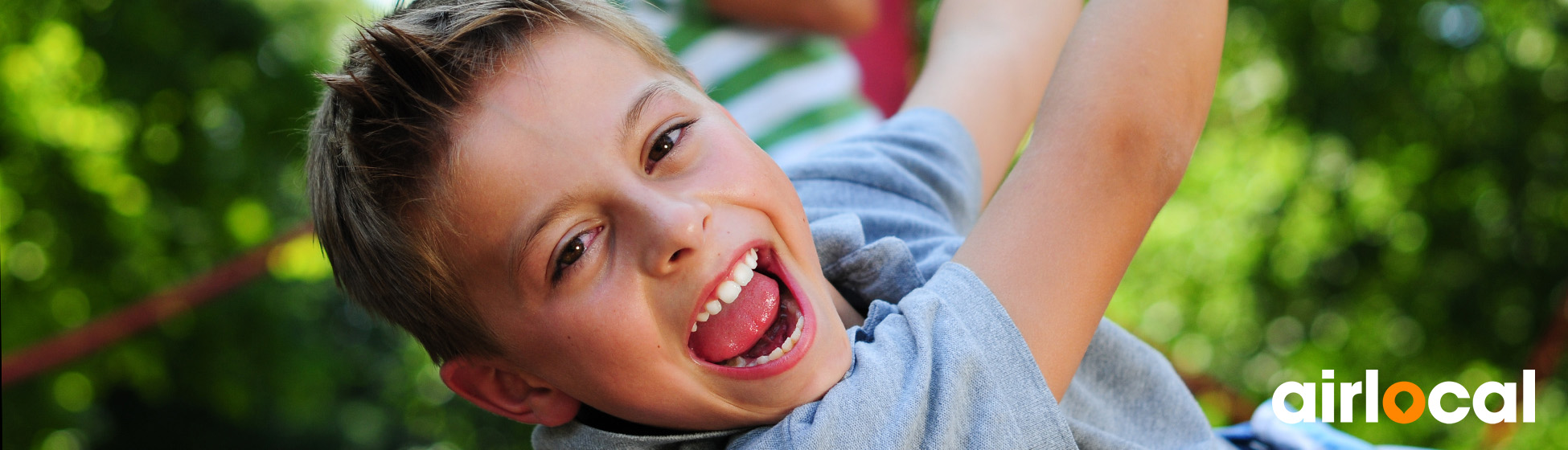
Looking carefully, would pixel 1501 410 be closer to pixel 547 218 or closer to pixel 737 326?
pixel 737 326

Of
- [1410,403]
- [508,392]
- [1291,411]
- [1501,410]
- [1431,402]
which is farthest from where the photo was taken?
[1410,403]

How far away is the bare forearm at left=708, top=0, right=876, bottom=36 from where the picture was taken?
1340 mm

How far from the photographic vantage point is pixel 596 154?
0.75 meters

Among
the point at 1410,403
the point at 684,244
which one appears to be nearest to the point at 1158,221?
the point at 1410,403

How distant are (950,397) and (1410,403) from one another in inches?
142

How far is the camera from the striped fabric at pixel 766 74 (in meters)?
1.32

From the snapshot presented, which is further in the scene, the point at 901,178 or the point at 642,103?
the point at 901,178

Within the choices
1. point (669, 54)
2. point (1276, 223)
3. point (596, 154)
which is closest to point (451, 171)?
point (596, 154)

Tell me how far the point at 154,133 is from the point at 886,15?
2.01m

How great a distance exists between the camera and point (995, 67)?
1.12 meters

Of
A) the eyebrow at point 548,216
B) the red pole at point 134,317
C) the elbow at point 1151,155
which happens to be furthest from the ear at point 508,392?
the red pole at point 134,317

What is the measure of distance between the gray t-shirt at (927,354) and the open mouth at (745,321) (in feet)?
0.16

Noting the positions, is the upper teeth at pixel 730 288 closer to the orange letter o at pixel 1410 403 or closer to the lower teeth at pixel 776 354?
the lower teeth at pixel 776 354

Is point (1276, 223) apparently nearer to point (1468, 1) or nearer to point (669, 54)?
point (1468, 1)
